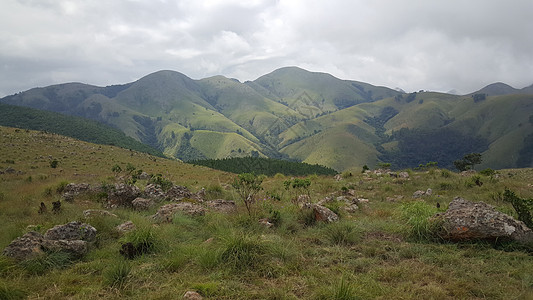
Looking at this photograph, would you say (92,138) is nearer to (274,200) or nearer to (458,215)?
(274,200)

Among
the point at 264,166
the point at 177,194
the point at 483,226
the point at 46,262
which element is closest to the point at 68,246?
the point at 46,262

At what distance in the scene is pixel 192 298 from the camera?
166 inches

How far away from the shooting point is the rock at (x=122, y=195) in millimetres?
11422

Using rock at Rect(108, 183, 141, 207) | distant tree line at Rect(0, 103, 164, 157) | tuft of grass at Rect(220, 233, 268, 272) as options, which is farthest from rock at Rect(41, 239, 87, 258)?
distant tree line at Rect(0, 103, 164, 157)

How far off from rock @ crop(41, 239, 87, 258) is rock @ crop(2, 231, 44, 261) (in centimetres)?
14

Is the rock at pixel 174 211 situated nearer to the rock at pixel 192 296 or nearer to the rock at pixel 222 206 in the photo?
the rock at pixel 222 206

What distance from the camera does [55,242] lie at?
5973 mm

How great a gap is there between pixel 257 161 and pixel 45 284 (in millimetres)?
94074

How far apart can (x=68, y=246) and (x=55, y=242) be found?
30cm

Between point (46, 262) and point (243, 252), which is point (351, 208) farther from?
point (46, 262)

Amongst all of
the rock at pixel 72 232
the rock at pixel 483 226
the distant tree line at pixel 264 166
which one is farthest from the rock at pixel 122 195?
the distant tree line at pixel 264 166

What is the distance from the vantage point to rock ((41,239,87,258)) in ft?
19.3

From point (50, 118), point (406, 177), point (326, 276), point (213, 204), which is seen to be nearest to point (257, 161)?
point (406, 177)

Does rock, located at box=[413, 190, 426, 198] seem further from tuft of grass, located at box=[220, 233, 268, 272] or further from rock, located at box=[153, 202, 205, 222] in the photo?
tuft of grass, located at box=[220, 233, 268, 272]
